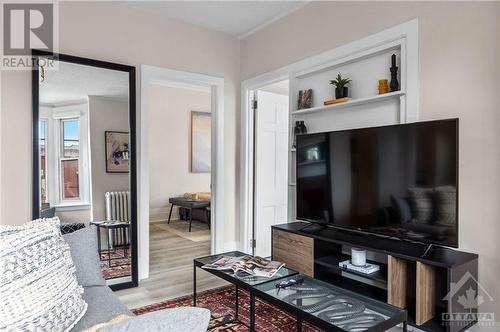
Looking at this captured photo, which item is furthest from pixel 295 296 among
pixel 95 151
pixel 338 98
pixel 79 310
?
pixel 95 151

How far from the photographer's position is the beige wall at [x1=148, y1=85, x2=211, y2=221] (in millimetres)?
6766

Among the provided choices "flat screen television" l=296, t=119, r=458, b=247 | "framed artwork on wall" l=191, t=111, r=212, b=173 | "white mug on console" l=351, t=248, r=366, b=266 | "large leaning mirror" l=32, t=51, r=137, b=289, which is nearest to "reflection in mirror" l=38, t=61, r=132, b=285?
"large leaning mirror" l=32, t=51, r=137, b=289

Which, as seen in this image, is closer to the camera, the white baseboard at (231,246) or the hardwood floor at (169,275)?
the hardwood floor at (169,275)

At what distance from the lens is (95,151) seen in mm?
3236

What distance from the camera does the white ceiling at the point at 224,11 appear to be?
3.36 m

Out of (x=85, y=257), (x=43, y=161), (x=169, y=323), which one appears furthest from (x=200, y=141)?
(x=169, y=323)

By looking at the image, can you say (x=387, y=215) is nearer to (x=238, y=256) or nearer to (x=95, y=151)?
(x=238, y=256)

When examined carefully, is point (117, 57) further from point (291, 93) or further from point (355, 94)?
point (355, 94)

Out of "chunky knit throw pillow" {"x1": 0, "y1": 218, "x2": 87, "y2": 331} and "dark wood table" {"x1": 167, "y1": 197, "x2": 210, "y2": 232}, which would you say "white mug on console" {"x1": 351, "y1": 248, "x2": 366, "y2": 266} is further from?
"dark wood table" {"x1": 167, "y1": 197, "x2": 210, "y2": 232}

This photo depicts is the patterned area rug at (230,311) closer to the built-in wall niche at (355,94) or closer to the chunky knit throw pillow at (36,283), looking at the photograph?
the built-in wall niche at (355,94)

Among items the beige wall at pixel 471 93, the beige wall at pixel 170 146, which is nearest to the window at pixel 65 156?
the beige wall at pixel 471 93

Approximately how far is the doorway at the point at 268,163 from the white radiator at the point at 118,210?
1.53 meters

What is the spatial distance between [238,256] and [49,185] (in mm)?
1876

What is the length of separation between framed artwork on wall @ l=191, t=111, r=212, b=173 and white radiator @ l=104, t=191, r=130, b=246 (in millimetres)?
3961
